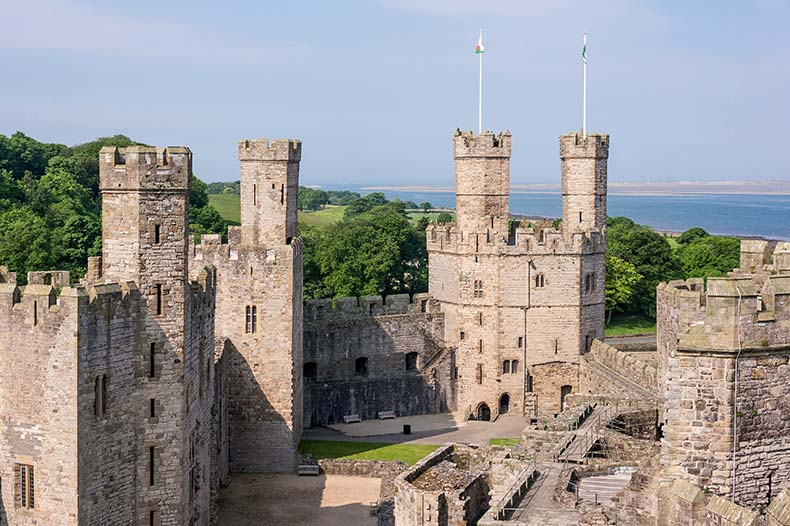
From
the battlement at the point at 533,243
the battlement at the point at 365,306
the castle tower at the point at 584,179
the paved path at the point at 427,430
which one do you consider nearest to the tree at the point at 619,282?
the castle tower at the point at 584,179

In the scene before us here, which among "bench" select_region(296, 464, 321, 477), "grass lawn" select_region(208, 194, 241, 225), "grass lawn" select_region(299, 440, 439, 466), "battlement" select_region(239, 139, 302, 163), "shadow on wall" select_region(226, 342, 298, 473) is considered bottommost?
"bench" select_region(296, 464, 321, 477)

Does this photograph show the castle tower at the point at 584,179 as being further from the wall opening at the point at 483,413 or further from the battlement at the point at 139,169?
the battlement at the point at 139,169

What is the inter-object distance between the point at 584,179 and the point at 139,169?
23.9 metres

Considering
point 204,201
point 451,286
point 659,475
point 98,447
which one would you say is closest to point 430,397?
point 451,286

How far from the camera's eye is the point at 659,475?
Result: 1531cm

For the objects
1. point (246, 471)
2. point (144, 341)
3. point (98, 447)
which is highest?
point (144, 341)

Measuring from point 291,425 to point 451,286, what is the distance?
11.1m

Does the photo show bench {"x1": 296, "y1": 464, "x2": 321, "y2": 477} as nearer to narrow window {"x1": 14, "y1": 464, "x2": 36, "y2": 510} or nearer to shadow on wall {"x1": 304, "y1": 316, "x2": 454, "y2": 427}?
shadow on wall {"x1": 304, "y1": 316, "x2": 454, "y2": 427}

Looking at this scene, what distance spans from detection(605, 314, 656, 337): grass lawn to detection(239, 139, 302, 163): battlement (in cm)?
3134

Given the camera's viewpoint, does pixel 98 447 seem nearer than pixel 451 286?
Yes

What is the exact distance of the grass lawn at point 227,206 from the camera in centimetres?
9562

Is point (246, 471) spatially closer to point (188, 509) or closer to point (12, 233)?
→ point (188, 509)

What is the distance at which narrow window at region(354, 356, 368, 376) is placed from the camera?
43.7 metres

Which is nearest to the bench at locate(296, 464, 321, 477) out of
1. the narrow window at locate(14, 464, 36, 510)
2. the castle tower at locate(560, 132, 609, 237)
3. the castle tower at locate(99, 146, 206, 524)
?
the castle tower at locate(99, 146, 206, 524)
